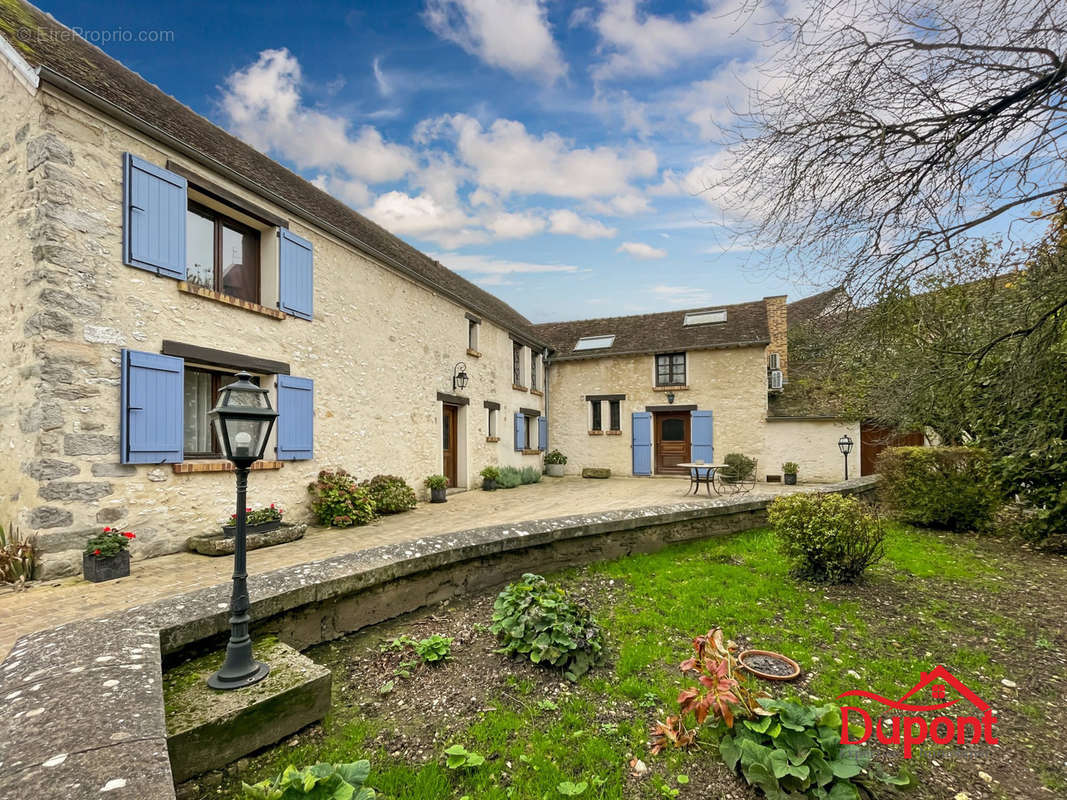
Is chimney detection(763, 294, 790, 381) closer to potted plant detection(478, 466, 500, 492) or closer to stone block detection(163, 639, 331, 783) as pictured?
potted plant detection(478, 466, 500, 492)

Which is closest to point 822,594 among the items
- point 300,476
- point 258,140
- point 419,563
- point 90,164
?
point 419,563

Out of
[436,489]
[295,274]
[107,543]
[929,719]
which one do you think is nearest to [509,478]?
[436,489]

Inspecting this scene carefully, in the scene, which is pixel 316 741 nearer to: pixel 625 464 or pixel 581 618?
pixel 581 618

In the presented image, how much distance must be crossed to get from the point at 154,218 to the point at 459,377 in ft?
23.3

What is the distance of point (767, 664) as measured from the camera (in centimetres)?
311

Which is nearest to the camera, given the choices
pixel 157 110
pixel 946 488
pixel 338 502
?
pixel 157 110

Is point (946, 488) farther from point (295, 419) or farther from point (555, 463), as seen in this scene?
point (555, 463)

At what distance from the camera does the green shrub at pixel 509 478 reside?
1352cm

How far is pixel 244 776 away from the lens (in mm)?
2088

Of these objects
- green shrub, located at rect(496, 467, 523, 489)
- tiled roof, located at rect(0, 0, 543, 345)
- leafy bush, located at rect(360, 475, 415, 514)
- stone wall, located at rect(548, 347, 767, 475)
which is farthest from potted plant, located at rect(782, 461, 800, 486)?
tiled roof, located at rect(0, 0, 543, 345)

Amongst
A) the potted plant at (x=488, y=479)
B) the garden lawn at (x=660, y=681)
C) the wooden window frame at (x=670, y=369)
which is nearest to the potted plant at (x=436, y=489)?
the potted plant at (x=488, y=479)

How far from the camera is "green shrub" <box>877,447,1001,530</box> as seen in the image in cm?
705

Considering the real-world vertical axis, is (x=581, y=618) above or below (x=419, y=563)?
below

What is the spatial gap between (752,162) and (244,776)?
468 cm
